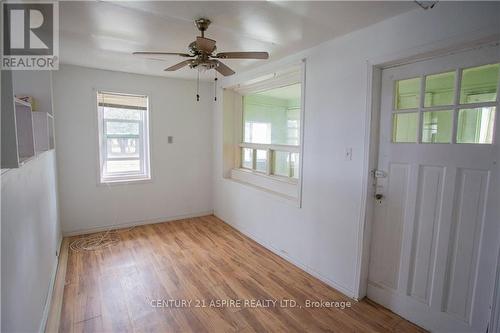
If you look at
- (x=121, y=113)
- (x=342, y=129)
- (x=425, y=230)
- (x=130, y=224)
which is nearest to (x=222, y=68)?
(x=342, y=129)

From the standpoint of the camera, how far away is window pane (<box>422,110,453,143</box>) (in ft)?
5.95

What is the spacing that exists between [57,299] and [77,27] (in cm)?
236

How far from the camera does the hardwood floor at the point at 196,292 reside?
199cm

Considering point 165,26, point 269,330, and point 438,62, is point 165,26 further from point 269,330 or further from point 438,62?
point 269,330

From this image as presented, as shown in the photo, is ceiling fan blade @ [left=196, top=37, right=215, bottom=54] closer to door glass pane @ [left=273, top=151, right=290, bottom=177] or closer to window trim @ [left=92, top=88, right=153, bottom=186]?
door glass pane @ [left=273, top=151, right=290, bottom=177]

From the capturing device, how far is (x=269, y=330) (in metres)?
1.94

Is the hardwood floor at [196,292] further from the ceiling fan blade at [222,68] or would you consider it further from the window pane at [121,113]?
the ceiling fan blade at [222,68]

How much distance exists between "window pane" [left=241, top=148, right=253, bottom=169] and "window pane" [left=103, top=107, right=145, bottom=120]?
1.77 metres

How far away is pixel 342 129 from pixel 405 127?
1.63ft

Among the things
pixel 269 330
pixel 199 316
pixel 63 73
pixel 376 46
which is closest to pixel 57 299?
pixel 199 316

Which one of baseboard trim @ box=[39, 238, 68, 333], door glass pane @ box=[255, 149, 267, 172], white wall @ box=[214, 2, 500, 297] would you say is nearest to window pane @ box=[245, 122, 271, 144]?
door glass pane @ box=[255, 149, 267, 172]

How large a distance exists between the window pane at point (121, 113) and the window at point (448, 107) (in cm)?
358

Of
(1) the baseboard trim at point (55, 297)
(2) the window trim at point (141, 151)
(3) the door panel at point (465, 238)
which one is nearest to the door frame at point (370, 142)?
(3) the door panel at point (465, 238)

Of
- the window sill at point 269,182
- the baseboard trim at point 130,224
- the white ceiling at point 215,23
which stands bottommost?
the baseboard trim at point 130,224
